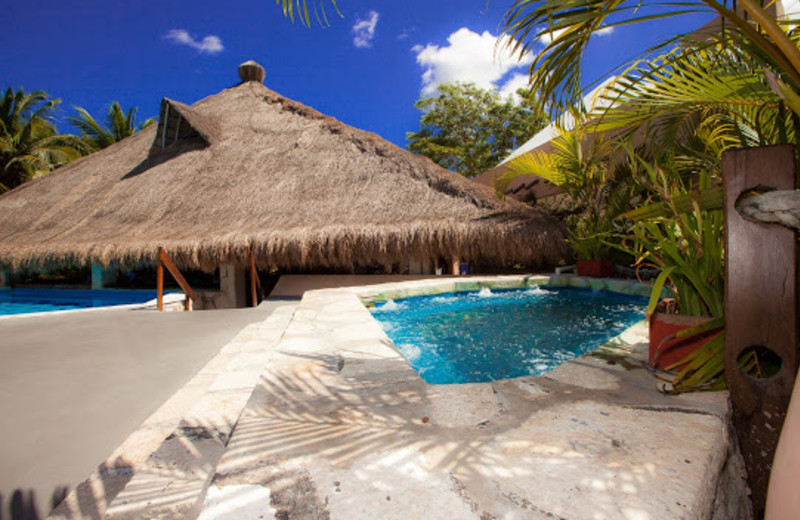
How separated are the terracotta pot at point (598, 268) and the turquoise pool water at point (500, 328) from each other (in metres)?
0.58

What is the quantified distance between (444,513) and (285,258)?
19.9 ft

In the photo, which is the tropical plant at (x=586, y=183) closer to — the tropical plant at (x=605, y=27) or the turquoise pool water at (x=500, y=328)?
the turquoise pool water at (x=500, y=328)

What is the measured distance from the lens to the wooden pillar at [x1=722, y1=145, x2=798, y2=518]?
3.24ft

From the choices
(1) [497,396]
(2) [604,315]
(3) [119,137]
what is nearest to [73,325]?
(1) [497,396]

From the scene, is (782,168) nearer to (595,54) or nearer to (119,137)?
(595,54)

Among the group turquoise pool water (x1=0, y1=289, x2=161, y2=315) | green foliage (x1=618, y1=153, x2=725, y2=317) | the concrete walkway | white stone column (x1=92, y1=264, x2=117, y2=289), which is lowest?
turquoise pool water (x1=0, y1=289, x2=161, y2=315)

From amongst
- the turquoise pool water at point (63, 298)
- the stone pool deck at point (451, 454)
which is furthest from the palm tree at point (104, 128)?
the stone pool deck at point (451, 454)

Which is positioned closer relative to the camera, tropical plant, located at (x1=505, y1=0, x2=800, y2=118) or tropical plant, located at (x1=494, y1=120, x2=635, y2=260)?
tropical plant, located at (x1=505, y1=0, x2=800, y2=118)

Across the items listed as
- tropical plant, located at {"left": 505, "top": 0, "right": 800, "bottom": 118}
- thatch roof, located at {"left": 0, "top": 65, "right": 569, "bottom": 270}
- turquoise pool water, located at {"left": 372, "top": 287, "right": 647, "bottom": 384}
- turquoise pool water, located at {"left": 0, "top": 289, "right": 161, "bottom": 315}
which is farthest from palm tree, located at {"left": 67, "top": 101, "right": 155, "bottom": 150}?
tropical plant, located at {"left": 505, "top": 0, "right": 800, "bottom": 118}

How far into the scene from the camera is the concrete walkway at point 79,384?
1242mm

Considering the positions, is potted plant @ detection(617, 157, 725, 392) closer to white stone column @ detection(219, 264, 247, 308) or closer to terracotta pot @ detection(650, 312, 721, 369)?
terracotta pot @ detection(650, 312, 721, 369)

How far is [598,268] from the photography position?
591 cm

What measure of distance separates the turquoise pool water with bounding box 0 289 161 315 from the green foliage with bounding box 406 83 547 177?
1123cm

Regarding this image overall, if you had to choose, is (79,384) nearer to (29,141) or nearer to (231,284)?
(231,284)
